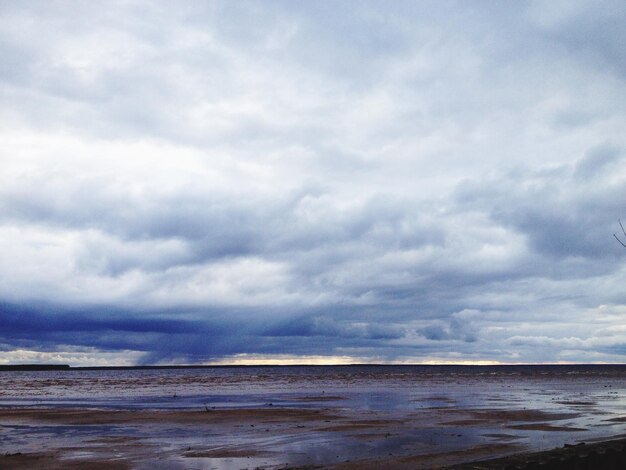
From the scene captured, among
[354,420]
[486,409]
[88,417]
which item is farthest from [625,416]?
[88,417]

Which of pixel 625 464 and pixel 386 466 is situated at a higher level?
pixel 625 464

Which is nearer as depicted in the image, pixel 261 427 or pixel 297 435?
pixel 297 435

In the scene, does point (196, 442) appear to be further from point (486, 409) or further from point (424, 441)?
point (486, 409)

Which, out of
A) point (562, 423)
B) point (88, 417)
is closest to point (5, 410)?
point (88, 417)

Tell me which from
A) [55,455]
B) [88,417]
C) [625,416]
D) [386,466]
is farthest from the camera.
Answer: [88,417]

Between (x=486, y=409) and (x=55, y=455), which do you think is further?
(x=486, y=409)

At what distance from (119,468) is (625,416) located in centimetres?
2906

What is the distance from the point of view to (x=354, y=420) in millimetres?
34312

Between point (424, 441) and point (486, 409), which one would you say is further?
point (486, 409)

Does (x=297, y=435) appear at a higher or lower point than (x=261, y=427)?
higher

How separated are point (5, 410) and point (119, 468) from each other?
3150 centimetres

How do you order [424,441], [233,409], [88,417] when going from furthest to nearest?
[233,409]
[88,417]
[424,441]

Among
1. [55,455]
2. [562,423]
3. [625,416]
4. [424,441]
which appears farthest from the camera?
[625,416]

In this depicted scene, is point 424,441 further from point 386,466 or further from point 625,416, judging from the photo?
point 625,416
